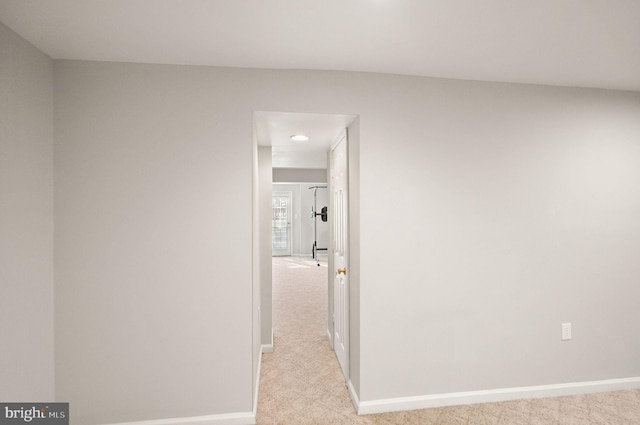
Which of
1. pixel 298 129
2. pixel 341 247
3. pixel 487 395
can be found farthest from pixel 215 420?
pixel 298 129

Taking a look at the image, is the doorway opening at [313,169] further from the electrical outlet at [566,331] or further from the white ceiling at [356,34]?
the electrical outlet at [566,331]

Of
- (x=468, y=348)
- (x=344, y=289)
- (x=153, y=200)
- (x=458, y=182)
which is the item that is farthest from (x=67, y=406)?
(x=458, y=182)

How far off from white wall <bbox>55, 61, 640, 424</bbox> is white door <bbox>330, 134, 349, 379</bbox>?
347 millimetres

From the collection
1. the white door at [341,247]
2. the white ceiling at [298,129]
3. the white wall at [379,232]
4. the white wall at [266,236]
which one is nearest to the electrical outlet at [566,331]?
the white wall at [379,232]

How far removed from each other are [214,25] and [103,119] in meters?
1.02

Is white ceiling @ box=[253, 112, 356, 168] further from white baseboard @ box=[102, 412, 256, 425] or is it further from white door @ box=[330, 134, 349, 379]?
white baseboard @ box=[102, 412, 256, 425]

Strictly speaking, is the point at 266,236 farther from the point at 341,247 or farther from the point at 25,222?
the point at 25,222

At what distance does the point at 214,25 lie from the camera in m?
1.73

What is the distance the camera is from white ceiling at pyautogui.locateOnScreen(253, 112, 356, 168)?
7.84 feet

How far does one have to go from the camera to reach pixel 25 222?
1846 mm

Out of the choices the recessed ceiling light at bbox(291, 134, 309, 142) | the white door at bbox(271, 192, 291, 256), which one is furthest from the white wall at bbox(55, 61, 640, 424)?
the white door at bbox(271, 192, 291, 256)

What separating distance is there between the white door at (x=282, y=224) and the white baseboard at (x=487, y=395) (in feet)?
27.8

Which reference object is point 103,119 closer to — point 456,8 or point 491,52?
point 456,8

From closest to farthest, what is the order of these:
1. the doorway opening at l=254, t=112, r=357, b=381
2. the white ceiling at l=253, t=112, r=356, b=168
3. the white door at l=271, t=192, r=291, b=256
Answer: the white ceiling at l=253, t=112, r=356, b=168 < the doorway opening at l=254, t=112, r=357, b=381 < the white door at l=271, t=192, r=291, b=256
